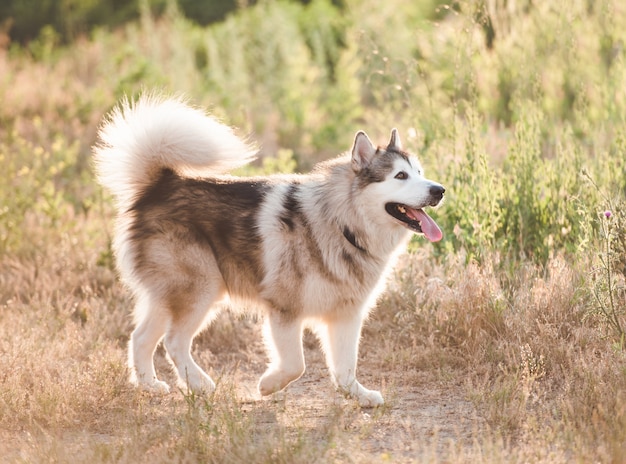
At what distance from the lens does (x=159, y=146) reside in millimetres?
5180

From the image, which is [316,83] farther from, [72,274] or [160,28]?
[72,274]

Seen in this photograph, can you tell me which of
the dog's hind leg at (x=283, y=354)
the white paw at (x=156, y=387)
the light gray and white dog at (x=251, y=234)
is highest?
the light gray and white dog at (x=251, y=234)

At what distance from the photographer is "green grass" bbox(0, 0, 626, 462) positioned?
4.15 meters

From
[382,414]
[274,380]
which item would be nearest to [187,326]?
[274,380]

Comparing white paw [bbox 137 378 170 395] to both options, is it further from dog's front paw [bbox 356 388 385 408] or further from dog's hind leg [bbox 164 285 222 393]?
dog's front paw [bbox 356 388 385 408]

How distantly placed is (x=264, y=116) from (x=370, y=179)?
6887mm

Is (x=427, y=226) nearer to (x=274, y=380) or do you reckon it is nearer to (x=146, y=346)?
(x=274, y=380)

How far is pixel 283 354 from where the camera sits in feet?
16.0

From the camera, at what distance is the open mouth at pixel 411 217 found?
4.92 meters

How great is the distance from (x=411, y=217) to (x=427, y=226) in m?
0.11

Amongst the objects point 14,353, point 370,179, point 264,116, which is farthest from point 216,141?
point 264,116

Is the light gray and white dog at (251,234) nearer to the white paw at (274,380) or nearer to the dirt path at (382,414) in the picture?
the white paw at (274,380)

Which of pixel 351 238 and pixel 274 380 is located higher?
pixel 351 238

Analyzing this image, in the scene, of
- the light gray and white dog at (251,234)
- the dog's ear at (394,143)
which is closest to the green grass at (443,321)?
the light gray and white dog at (251,234)
